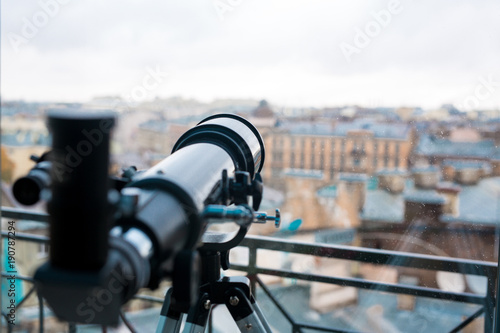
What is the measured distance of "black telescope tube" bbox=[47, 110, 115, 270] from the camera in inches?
14.7

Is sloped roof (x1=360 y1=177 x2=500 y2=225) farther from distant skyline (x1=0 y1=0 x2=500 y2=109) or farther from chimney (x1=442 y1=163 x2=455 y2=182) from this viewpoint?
distant skyline (x1=0 y1=0 x2=500 y2=109)

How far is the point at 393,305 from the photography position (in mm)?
9109

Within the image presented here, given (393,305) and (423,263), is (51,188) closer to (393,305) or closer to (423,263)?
(423,263)

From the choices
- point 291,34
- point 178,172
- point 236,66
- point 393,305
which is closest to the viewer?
point 178,172

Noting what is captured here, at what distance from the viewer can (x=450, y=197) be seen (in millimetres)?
6574

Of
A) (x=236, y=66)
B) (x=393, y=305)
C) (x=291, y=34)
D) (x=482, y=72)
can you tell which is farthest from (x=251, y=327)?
(x=393, y=305)

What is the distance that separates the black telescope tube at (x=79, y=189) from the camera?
37cm

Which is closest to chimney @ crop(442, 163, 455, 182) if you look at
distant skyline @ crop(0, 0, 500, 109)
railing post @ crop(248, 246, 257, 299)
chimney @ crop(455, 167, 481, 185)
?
chimney @ crop(455, 167, 481, 185)

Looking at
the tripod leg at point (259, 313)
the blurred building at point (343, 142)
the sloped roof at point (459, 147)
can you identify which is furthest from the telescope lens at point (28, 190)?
the sloped roof at point (459, 147)

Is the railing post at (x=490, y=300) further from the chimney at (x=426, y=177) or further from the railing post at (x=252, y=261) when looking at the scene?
the chimney at (x=426, y=177)

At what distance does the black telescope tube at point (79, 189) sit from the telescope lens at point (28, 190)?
5.9 inches

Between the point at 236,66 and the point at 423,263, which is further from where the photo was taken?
the point at 236,66

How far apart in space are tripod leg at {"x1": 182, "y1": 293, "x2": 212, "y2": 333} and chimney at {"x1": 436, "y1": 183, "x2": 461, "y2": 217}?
6055mm

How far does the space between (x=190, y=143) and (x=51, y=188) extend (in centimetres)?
42
